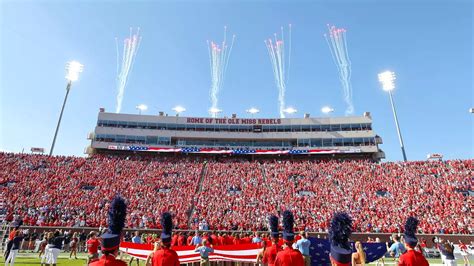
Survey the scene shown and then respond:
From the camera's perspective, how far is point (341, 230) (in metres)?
4.64

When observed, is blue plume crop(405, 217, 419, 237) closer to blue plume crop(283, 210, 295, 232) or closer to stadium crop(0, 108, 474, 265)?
blue plume crop(283, 210, 295, 232)

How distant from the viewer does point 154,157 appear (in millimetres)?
53750

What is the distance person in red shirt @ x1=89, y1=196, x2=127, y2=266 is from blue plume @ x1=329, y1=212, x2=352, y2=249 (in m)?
3.22

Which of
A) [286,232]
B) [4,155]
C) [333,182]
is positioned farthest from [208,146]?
[286,232]

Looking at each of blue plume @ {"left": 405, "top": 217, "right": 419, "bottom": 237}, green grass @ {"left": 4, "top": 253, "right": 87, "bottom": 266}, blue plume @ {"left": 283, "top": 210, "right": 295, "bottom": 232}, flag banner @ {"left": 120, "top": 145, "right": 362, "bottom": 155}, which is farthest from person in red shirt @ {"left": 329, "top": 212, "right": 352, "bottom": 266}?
flag banner @ {"left": 120, "top": 145, "right": 362, "bottom": 155}

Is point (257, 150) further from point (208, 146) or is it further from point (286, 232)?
point (286, 232)

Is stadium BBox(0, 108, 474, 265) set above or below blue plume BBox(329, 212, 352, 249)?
above

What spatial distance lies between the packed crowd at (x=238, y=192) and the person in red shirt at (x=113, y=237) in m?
25.6

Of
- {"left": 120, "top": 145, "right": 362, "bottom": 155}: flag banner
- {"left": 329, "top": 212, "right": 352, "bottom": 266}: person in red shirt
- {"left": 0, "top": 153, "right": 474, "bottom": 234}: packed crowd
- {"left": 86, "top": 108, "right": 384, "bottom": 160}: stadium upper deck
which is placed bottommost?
{"left": 329, "top": 212, "right": 352, "bottom": 266}: person in red shirt

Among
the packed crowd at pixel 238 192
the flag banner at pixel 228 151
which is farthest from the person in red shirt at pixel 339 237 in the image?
the flag banner at pixel 228 151

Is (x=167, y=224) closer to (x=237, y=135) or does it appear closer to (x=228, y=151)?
(x=228, y=151)

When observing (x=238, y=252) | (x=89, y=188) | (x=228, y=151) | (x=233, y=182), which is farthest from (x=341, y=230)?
(x=228, y=151)

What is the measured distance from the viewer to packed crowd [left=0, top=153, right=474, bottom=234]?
2997 centimetres

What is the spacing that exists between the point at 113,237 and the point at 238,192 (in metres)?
34.8
